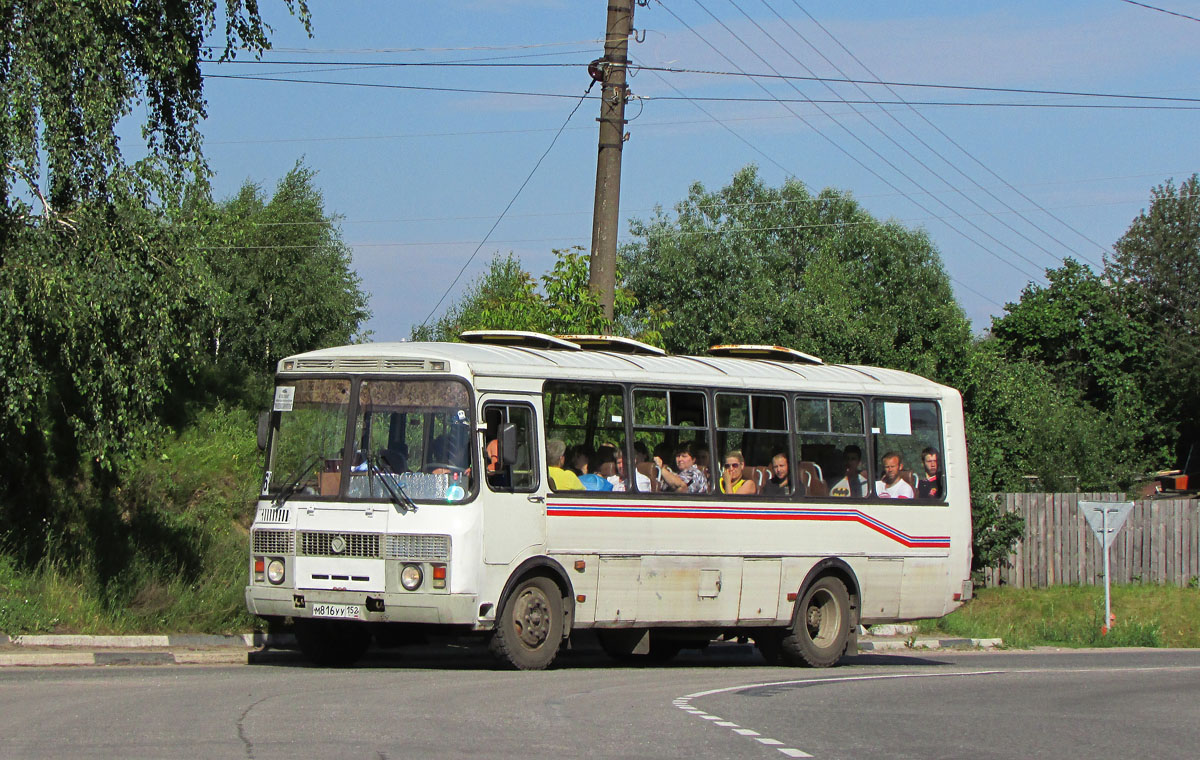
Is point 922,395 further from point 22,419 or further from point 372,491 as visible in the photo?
point 22,419

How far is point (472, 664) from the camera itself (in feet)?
50.6

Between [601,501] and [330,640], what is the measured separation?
2876 mm

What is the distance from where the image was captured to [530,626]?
45.1 ft

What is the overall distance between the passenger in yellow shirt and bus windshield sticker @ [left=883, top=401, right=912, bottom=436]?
4.72 m

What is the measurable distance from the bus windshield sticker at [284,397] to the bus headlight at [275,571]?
4.65ft

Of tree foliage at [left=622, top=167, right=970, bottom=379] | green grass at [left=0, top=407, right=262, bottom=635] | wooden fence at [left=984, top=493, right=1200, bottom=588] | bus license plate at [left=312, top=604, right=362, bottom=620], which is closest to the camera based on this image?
bus license plate at [left=312, top=604, right=362, bottom=620]

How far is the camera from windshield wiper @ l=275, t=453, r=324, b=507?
13.6 metres

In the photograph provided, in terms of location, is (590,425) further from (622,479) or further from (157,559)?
(157,559)

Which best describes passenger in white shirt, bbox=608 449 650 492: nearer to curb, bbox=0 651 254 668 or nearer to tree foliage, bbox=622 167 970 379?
curb, bbox=0 651 254 668

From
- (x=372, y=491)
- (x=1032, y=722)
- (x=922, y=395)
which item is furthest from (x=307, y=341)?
(x=1032, y=722)

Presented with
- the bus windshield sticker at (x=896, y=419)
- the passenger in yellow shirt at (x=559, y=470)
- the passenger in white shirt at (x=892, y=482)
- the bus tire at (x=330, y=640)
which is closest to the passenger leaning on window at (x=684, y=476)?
the passenger in yellow shirt at (x=559, y=470)

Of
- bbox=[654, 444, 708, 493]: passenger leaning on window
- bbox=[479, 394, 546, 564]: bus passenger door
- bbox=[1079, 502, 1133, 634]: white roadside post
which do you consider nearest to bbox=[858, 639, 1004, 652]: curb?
bbox=[1079, 502, 1133, 634]: white roadside post

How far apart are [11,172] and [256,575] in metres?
4.48

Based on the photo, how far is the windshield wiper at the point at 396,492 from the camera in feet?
43.0
